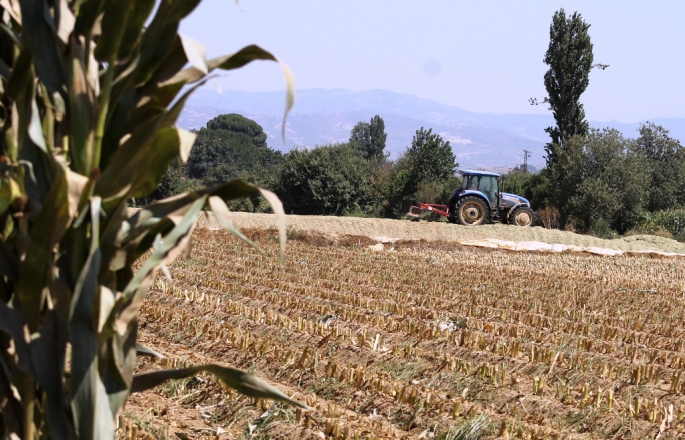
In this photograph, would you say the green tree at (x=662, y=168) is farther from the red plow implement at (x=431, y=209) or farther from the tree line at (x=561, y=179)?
the red plow implement at (x=431, y=209)

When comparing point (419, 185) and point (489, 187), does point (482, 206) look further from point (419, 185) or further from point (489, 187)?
point (419, 185)

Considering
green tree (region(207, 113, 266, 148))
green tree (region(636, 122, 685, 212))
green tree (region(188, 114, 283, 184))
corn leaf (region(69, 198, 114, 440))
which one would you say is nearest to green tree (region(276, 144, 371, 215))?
green tree (region(636, 122, 685, 212))

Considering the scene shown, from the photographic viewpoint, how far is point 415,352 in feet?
23.4

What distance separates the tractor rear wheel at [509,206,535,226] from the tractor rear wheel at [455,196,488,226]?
1.51 metres

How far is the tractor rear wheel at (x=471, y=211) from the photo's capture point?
85.6 feet

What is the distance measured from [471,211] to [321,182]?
11800mm

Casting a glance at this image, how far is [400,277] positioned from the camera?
1401 centimetres

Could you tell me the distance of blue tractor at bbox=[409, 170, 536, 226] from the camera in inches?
1029

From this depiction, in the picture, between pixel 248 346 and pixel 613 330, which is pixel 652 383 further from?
pixel 248 346

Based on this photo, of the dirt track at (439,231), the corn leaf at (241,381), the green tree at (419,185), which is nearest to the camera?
the corn leaf at (241,381)

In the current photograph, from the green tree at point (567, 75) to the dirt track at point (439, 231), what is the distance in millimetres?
10786

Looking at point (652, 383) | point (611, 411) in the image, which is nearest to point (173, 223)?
point (611, 411)

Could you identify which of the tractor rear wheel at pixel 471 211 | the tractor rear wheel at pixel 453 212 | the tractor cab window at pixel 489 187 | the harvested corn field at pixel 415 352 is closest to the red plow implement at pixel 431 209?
the tractor rear wheel at pixel 453 212

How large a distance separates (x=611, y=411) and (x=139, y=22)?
4.76 metres
